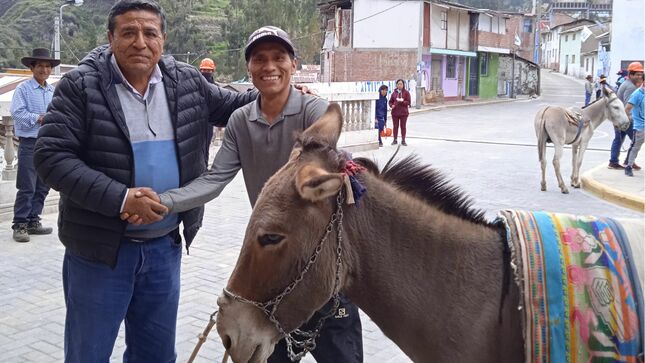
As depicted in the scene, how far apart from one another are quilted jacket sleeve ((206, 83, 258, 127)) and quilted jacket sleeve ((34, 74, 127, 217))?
74 centimetres

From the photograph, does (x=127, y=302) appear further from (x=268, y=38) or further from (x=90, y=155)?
(x=268, y=38)

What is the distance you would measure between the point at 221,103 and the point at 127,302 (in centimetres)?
113

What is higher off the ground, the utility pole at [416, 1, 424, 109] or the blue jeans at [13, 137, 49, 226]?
the utility pole at [416, 1, 424, 109]

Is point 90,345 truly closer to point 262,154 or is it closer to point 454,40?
point 262,154

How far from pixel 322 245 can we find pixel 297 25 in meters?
50.0

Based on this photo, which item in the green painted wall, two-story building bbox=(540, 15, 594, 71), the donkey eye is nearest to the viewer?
the donkey eye

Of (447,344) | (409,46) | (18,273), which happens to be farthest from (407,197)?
(409,46)

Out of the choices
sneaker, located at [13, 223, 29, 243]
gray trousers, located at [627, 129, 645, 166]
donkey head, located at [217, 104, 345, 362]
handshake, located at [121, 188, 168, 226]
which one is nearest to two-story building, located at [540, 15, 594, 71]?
gray trousers, located at [627, 129, 645, 166]

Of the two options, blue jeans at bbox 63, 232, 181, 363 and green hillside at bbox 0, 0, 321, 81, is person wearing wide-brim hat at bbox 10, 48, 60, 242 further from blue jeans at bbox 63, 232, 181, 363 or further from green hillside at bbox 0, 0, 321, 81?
green hillside at bbox 0, 0, 321, 81

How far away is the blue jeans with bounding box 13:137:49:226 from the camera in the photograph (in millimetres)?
7402

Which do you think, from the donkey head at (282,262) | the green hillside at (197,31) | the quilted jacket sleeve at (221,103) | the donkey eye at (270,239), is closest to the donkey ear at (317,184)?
the donkey head at (282,262)

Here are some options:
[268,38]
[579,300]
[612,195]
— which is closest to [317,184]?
[579,300]

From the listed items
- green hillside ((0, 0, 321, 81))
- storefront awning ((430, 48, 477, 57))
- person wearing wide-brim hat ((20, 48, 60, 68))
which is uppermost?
green hillside ((0, 0, 321, 81))

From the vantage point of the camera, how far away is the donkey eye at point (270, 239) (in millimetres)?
2057
